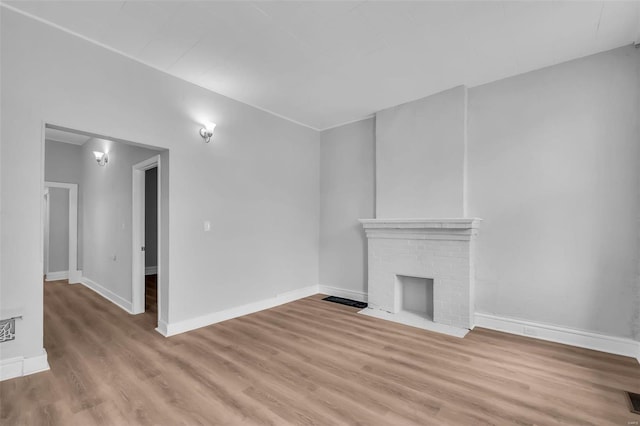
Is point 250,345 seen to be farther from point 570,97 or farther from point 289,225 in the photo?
point 570,97

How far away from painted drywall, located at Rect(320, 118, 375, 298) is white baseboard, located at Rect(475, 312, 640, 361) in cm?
184

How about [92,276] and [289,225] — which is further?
[92,276]

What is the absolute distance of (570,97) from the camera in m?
3.11

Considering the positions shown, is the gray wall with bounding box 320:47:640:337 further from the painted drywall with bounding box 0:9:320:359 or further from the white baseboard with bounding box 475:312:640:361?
the painted drywall with bounding box 0:9:320:359

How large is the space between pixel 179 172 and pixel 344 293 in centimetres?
311

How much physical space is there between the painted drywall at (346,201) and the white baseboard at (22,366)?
12.0ft

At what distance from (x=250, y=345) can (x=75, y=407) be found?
1.41 metres

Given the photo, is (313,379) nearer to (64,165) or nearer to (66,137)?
(66,137)

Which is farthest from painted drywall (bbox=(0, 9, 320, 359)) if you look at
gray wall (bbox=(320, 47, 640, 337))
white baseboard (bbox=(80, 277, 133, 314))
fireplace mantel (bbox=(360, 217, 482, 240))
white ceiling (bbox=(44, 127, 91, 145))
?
white ceiling (bbox=(44, 127, 91, 145))

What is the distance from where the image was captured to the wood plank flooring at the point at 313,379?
196 cm

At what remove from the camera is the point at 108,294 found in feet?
16.0

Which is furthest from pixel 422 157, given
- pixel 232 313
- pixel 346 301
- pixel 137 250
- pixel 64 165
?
pixel 64 165

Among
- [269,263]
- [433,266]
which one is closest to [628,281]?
[433,266]

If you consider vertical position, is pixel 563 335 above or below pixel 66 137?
below
